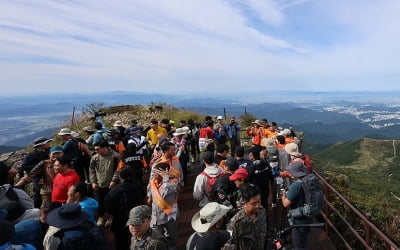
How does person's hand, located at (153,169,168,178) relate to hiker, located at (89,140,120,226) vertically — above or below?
above

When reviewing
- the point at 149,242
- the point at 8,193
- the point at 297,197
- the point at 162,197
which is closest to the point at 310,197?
the point at 297,197

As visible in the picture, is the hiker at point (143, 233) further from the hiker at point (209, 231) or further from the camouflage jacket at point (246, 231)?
the camouflage jacket at point (246, 231)

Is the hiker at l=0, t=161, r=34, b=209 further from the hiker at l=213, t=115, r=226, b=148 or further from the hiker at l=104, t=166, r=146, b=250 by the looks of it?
the hiker at l=213, t=115, r=226, b=148

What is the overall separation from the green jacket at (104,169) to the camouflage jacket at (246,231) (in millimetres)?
2927

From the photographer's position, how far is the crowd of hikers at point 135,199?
2.96m

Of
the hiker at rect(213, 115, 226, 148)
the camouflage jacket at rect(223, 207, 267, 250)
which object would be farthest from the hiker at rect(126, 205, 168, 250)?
the hiker at rect(213, 115, 226, 148)

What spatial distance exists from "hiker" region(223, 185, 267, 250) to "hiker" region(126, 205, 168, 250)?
69cm

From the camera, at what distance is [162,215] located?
430 cm

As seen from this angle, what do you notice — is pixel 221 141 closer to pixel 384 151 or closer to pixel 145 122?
pixel 145 122

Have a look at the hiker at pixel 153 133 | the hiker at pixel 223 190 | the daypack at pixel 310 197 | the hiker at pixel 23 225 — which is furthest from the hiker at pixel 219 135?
the hiker at pixel 23 225

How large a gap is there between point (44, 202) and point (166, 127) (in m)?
4.36

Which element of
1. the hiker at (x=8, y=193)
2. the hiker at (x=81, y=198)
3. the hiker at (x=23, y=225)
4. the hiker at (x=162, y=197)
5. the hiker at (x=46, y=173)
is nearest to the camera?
the hiker at (x=23, y=225)

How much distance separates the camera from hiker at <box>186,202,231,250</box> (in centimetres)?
272

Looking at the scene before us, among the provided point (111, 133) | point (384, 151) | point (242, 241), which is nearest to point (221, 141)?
point (111, 133)
